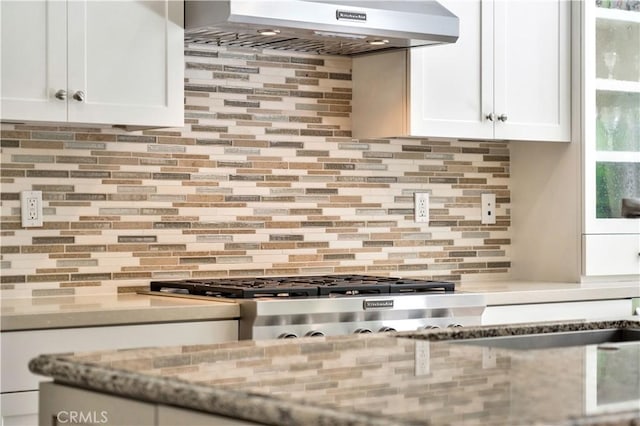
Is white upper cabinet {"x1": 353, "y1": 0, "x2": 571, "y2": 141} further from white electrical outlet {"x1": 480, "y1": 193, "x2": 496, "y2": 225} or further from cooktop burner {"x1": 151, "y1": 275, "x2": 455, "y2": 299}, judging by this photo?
cooktop burner {"x1": 151, "y1": 275, "x2": 455, "y2": 299}

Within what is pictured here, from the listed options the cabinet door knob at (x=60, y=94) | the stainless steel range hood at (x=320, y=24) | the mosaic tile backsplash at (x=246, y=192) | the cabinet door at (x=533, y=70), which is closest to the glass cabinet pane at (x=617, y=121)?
the cabinet door at (x=533, y=70)

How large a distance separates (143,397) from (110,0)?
2.14m

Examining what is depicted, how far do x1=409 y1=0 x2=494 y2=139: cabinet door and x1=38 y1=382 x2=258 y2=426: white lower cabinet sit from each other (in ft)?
8.26

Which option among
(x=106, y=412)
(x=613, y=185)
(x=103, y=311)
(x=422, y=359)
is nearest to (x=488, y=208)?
(x=613, y=185)

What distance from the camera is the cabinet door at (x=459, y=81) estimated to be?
157 inches

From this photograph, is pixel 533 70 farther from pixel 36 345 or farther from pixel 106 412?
pixel 106 412

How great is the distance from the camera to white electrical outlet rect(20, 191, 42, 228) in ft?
11.5

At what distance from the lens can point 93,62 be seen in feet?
10.8

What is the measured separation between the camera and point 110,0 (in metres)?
3.33

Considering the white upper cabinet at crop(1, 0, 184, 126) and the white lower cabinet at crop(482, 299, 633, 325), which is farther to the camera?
the white lower cabinet at crop(482, 299, 633, 325)

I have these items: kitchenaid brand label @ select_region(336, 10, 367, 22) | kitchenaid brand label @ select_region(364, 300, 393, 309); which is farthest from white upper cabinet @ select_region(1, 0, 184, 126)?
kitchenaid brand label @ select_region(364, 300, 393, 309)

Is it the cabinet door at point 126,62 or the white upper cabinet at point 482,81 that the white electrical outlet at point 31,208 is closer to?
the cabinet door at point 126,62

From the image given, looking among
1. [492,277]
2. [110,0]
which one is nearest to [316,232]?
[492,277]

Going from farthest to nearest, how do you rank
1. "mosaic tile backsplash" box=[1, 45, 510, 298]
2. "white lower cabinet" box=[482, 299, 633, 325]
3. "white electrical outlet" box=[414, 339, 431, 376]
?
"white lower cabinet" box=[482, 299, 633, 325] → "mosaic tile backsplash" box=[1, 45, 510, 298] → "white electrical outlet" box=[414, 339, 431, 376]
